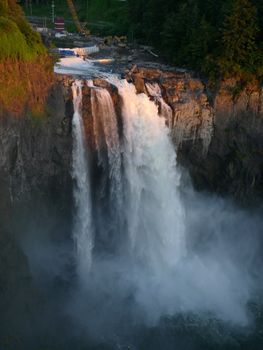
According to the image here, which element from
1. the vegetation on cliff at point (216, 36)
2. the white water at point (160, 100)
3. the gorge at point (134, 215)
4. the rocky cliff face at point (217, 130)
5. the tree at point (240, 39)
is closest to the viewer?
the gorge at point (134, 215)

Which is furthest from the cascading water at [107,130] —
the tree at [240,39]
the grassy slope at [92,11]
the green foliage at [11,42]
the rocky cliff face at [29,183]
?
the grassy slope at [92,11]

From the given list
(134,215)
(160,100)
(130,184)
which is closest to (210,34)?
(160,100)

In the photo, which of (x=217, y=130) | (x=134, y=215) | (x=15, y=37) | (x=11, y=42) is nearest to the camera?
(x=11, y=42)

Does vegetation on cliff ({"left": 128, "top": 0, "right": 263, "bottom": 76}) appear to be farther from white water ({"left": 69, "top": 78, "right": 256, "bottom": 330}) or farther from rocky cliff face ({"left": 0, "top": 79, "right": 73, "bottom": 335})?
rocky cliff face ({"left": 0, "top": 79, "right": 73, "bottom": 335})

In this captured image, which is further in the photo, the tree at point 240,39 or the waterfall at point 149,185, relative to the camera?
the tree at point 240,39

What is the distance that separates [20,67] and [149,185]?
9.86m

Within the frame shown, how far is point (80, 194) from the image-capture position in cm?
2638

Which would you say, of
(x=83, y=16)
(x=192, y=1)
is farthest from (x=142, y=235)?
(x=83, y=16)

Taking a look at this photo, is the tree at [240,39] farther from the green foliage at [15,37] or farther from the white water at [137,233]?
the green foliage at [15,37]

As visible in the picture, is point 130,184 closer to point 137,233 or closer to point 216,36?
point 137,233

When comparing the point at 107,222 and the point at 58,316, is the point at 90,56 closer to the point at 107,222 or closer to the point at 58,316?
the point at 107,222

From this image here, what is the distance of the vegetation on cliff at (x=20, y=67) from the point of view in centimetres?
2269

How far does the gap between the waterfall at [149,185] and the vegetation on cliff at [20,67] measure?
4342mm

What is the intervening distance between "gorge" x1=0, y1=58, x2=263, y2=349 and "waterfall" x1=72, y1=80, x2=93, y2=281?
0.06 m
